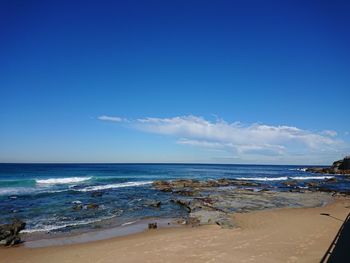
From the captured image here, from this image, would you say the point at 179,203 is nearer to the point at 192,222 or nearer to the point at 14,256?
the point at 192,222

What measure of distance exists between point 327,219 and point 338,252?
326 inches

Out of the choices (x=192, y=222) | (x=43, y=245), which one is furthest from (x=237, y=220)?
(x=43, y=245)

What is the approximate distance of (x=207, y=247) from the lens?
1298cm

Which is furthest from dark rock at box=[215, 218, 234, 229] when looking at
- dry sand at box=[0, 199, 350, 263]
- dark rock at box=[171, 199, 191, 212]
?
dark rock at box=[171, 199, 191, 212]

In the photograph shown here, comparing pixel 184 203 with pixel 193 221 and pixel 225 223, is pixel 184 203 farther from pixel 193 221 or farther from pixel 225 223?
pixel 225 223

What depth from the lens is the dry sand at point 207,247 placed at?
38.3 feet

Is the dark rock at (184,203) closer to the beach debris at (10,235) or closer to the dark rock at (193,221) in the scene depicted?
the dark rock at (193,221)

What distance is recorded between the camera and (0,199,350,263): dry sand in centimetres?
1167

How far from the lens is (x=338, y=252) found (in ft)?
38.6

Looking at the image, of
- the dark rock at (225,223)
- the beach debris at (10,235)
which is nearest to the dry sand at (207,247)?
the dark rock at (225,223)

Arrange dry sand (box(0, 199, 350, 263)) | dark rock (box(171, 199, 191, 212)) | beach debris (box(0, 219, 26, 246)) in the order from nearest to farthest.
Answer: dry sand (box(0, 199, 350, 263)) < beach debris (box(0, 219, 26, 246)) < dark rock (box(171, 199, 191, 212))

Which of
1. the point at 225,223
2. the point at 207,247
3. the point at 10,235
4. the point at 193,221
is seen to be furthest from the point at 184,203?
the point at 10,235

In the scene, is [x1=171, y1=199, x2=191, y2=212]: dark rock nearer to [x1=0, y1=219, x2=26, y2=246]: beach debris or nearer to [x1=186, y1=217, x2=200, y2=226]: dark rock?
[x1=186, y1=217, x2=200, y2=226]: dark rock

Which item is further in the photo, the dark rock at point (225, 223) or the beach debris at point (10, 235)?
the dark rock at point (225, 223)
